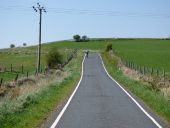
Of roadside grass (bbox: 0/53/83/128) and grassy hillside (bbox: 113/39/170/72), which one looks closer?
roadside grass (bbox: 0/53/83/128)

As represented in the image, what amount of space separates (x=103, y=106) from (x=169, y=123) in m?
5.81

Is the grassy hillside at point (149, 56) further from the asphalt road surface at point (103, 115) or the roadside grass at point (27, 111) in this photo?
the roadside grass at point (27, 111)

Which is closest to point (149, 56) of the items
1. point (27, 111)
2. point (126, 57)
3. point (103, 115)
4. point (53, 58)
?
point (126, 57)

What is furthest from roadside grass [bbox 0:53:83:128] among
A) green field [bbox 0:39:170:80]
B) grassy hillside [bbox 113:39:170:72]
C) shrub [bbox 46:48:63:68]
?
shrub [bbox 46:48:63:68]

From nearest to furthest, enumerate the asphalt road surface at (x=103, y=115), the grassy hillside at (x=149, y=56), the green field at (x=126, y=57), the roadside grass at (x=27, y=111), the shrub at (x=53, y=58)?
the roadside grass at (x=27, y=111) < the asphalt road surface at (x=103, y=115) < the green field at (x=126, y=57) < the grassy hillside at (x=149, y=56) < the shrub at (x=53, y=58)

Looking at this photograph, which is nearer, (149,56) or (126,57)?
(126,57)

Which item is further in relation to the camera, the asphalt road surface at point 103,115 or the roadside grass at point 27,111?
the asphalt road surface at point 103,115

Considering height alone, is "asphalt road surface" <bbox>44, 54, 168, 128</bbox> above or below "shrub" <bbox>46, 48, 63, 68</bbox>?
above

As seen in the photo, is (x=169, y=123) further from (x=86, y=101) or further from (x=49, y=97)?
(x=49, y=97)

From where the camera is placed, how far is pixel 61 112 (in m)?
19.6

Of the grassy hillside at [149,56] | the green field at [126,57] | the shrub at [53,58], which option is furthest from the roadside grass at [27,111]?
the shrub at [53,58]

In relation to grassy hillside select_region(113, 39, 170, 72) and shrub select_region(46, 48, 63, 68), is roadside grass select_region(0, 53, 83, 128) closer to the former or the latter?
grassy hillside select_region(113, 39, 170, 72)

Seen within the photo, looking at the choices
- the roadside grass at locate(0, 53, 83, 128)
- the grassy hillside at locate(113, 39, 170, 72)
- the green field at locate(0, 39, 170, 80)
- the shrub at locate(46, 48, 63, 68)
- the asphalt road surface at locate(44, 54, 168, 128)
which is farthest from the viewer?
the shrub at locate(46, 48, 63, 68)

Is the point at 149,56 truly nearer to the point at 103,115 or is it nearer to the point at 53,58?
the point at 53,58
